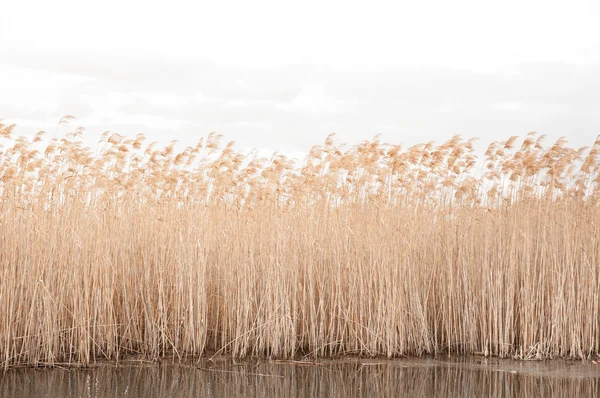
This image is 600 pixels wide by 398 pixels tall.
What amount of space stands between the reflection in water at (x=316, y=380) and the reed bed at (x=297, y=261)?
28 cm

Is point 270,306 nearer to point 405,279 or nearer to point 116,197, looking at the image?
point 405,279

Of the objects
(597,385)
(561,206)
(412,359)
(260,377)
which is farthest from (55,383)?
(561,206)

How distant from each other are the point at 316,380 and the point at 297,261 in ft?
4.43

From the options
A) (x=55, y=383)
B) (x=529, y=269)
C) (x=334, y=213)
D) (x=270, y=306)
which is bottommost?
(x=55, y=383)

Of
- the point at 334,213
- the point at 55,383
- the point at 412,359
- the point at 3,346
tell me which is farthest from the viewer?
the point at 334,213

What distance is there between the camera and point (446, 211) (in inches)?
313

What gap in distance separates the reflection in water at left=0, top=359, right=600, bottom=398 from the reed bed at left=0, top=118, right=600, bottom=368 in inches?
11.0

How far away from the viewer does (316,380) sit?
6.25 metres

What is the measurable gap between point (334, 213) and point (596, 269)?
309 cm

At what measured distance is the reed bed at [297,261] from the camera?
6.81 meters

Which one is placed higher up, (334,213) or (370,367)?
(334,213)

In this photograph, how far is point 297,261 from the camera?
711 centimetres

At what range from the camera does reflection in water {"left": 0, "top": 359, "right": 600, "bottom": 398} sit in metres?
5.89

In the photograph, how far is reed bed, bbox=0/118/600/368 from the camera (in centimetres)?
681
